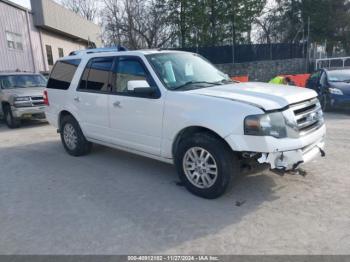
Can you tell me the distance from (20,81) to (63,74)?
6084 mm

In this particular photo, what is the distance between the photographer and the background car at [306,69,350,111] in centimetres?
1022

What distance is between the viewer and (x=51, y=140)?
829cm

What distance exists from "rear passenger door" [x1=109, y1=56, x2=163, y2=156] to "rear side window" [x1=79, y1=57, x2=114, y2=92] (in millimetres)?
208

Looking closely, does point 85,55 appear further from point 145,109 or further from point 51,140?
point 51,140

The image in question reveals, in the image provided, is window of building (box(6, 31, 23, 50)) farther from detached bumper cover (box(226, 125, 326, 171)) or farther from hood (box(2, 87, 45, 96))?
detached bumper cover (box(226, 125, 326, 171))

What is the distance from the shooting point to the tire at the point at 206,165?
393 cm

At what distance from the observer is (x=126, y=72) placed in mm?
5066

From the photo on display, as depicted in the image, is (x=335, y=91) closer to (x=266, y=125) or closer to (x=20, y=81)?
(x=266, y=125)

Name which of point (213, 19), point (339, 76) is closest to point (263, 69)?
point (213, 19)

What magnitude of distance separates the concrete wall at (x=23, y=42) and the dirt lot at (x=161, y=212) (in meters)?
14.3

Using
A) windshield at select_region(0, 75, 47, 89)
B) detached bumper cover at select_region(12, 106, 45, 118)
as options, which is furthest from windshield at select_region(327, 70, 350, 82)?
windshield at select_region(0, 75, 47, 89)

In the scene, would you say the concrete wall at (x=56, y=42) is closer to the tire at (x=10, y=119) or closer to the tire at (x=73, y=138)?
the tire at (x=10, y=119)

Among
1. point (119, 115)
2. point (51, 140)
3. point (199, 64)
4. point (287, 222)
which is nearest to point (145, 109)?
point (119, 115)

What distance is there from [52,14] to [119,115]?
20.3 m
